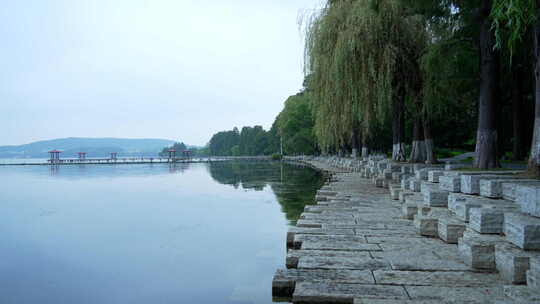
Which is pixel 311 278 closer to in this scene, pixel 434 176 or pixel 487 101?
pixel 434 176

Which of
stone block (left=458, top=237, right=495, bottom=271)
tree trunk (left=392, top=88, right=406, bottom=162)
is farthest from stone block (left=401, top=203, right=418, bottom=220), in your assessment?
tree trunk (left=392, top=88, right=406, bottom=162)

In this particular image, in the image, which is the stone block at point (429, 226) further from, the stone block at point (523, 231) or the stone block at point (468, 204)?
the stone block at point (523, 231)

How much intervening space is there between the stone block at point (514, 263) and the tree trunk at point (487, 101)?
191 inches

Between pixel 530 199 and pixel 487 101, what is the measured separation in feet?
16.7

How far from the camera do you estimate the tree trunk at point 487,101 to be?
26.3 ft

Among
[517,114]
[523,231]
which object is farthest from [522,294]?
[517,114]

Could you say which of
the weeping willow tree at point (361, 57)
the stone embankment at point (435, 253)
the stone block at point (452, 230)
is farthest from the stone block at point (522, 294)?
the weeping willow tree at point (361, 57)

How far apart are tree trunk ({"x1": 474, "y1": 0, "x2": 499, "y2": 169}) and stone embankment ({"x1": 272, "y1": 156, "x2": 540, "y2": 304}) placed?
2157 millimetres

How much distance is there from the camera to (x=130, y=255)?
7691mm

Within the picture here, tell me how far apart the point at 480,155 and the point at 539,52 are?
250 cm

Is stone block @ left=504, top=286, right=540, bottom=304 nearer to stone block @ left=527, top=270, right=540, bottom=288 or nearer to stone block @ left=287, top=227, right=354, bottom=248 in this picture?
stone block @ left=527, top=270, right=540, bottom=288

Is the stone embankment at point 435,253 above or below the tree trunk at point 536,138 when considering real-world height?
below

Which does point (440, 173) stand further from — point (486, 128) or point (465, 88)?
point (465, 88)

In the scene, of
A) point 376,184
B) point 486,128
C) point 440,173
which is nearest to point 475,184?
point 440,173
